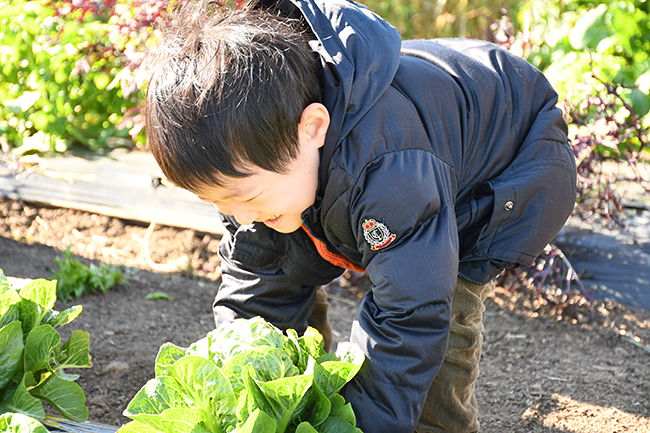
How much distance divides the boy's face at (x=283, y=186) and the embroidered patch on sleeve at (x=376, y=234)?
19 centimetres

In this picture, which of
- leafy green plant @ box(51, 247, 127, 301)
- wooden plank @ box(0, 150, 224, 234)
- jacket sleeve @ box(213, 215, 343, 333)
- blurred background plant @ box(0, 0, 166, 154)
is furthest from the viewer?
blurred background plant @ box(0, 0, 166, 154)

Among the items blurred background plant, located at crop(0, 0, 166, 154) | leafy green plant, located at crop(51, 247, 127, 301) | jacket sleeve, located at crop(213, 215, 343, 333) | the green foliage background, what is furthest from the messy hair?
blurred background plant, located at crop(0, 0, 166, 154)

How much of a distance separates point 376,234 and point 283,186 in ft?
0.86

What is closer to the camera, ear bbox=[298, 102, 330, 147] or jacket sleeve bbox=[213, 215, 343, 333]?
ear bbox=[298, 102, 330, 147]

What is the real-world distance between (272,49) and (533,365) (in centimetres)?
178

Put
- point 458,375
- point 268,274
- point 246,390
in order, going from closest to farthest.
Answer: point 246,390
point 458,375
point 268,274

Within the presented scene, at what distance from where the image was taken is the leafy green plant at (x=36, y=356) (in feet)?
5.48

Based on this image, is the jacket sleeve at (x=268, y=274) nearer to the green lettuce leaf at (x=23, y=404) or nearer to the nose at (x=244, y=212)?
the nose at (x=244, y=212)

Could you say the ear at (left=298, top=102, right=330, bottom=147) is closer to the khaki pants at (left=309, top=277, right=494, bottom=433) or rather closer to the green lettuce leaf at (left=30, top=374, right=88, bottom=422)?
the khaki pants at (left=309, top=277, right=494, bottom=433)

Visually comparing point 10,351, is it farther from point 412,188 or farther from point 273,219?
point 412,188

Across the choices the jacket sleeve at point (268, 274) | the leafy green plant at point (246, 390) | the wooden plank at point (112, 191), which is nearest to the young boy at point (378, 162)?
the leafy green plant at point (246, 390)

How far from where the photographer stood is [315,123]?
1.55 metres

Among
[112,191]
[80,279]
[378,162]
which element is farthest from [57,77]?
[378,162]

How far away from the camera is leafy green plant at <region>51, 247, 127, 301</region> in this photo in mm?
2838
